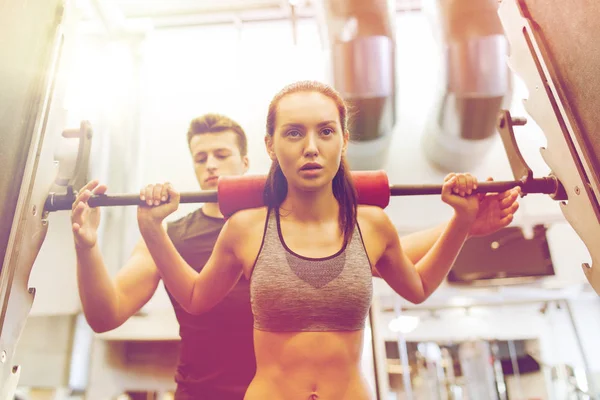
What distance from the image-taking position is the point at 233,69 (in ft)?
9.50

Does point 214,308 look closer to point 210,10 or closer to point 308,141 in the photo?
point 308,141

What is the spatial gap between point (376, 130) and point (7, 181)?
1726 mm

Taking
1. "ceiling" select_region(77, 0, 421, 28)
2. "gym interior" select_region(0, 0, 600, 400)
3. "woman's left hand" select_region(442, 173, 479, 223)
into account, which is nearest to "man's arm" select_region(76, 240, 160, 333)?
"woman's left hand" select_region(442, 173, 479, 223)

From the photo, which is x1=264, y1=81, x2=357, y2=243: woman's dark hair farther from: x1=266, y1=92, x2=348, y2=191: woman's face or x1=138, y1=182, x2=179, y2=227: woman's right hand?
x1=138, y1=182, x2=179, y2=227: woman's right hand

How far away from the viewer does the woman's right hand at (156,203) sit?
90 cm

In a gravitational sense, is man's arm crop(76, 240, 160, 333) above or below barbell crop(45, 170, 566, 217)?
below

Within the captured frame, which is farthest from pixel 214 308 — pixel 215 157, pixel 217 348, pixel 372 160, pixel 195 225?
pixel 372 160

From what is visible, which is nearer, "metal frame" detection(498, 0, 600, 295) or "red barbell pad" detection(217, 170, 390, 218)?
"metal frame" detection(498, 0, 600, 295)

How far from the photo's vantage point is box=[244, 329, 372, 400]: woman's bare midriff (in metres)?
0.77

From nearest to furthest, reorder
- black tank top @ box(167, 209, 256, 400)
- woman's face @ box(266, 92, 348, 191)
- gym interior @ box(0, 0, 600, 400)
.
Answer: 1. woman's face @ box(266, 92, 348, 191)
2. black tank top @ box(167, 209, 256, 400)
3. gym interior @ box(0, 0, 600, 400)

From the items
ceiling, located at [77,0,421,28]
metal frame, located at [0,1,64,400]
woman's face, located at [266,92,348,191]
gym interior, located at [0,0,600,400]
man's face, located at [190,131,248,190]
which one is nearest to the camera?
metal frame, located at [0,1,64,400]

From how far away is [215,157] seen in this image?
142cm

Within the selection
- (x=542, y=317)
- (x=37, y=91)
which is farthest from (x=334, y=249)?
(x=542, y=317)

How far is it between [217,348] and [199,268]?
23 cm
